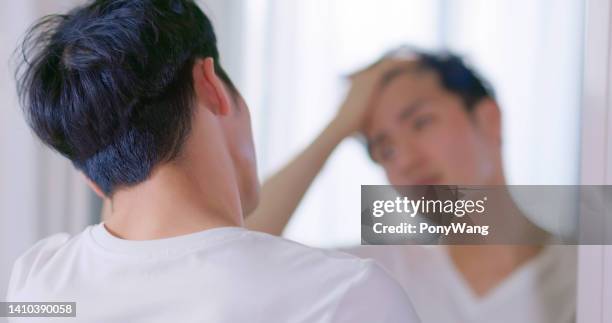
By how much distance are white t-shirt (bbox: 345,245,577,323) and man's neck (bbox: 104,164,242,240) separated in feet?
1.47

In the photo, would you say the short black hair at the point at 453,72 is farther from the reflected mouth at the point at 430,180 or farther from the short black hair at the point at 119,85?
the short black hair at the point at 119,85

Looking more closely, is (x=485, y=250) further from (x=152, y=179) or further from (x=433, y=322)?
(x=152, y=179)

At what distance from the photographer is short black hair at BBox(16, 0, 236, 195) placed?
31.7 inches

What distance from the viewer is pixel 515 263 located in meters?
1.18

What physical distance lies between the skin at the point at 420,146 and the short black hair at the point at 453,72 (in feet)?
0.03

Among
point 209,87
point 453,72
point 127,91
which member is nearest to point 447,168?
point 453,72

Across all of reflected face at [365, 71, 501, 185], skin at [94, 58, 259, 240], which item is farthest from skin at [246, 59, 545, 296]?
skin at [94, 58, 259, 240]

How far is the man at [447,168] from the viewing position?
1.17 m

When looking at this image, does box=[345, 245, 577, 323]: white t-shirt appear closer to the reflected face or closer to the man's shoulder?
the reflected face

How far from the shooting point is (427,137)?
1202mm

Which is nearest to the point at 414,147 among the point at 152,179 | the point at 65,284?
the point at 152,179

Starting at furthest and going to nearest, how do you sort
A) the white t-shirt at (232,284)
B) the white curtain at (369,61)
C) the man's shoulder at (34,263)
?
the white curtain at (369,61) → the man's shoulder at (34,263) → the white t-shirt at (232,284)

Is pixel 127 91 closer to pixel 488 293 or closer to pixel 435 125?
pixel 435 125

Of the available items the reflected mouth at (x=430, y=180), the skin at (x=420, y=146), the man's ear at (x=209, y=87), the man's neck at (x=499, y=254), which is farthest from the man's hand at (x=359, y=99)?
the man's ear at (x=209, y=87)
